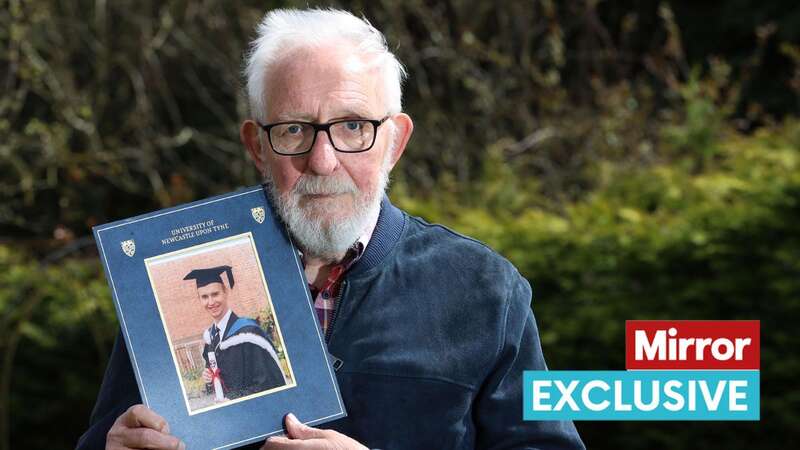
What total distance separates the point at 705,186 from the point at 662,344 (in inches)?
74.1

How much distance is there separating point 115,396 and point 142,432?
10.8 inches

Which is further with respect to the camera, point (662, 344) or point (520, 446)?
point (662, 344)

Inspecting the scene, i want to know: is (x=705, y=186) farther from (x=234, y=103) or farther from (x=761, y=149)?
(x=234, y=103)

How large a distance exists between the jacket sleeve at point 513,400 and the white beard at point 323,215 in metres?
0.30

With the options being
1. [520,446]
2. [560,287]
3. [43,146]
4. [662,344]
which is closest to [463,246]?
[520,446]

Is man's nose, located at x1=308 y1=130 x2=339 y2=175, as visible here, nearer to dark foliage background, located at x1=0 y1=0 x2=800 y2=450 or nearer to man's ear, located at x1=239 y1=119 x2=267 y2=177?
man's ear, located at x1=239 y1=119 x2=267 y2=177

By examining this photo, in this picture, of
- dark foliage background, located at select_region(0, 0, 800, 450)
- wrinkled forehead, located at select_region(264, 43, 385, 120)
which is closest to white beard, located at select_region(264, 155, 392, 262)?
wrinkled forehead, located at select_region(264, 43, 385, 120)

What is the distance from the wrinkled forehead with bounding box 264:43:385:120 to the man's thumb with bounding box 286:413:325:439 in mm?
513

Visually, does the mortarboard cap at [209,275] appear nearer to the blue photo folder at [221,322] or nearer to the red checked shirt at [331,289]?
the blue photo folder at [221,322]

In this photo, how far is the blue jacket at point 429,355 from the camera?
6.38 ft

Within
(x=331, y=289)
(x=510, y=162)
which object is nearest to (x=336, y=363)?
(x=331, y=289)

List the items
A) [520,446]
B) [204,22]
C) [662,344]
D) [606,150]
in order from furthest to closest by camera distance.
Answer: [204,22], [606,150], [662,344], [520,446]

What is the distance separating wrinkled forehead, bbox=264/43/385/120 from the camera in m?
1.89

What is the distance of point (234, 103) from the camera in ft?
26.1
